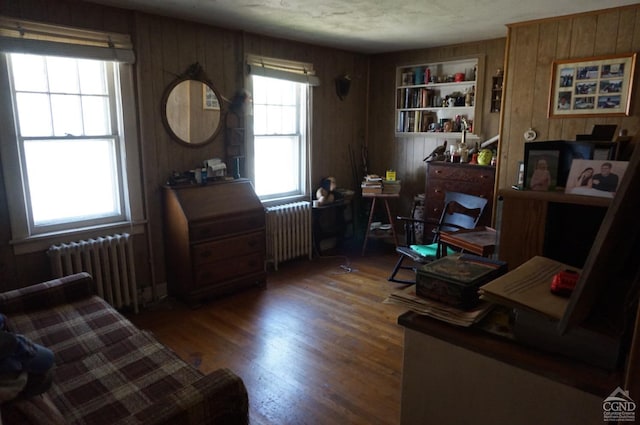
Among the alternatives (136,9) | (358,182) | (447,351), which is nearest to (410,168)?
(358,182)

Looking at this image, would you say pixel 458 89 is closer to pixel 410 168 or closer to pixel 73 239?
pixel 410 168

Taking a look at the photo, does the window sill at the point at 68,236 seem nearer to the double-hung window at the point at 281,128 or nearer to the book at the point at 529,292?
the double-hung window at the point at 281,128

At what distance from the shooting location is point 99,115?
322 cm

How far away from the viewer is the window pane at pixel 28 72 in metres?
2.77

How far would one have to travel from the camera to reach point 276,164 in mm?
4570

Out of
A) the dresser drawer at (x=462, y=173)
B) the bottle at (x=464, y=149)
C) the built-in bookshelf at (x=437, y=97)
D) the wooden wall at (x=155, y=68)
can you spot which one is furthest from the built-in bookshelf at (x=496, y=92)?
the wooden wall at (x=155, y=68)

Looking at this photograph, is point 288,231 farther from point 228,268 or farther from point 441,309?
point 441,309

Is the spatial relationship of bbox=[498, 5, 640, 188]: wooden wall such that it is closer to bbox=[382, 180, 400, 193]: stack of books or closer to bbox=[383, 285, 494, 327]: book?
bbox=[382, 180, 400, 193]: stack of books

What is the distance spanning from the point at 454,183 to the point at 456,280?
364cm

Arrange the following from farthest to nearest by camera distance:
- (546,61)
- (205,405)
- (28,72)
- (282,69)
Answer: (282,69)
(546,61)
(28,72)
(205,405)

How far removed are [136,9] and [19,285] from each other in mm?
2184

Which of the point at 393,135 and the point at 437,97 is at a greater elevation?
the point at 437,97

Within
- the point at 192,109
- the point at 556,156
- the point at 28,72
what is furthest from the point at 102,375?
the point at 192,109

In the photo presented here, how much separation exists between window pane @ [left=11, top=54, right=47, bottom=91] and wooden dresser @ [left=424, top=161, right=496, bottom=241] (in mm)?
3577
